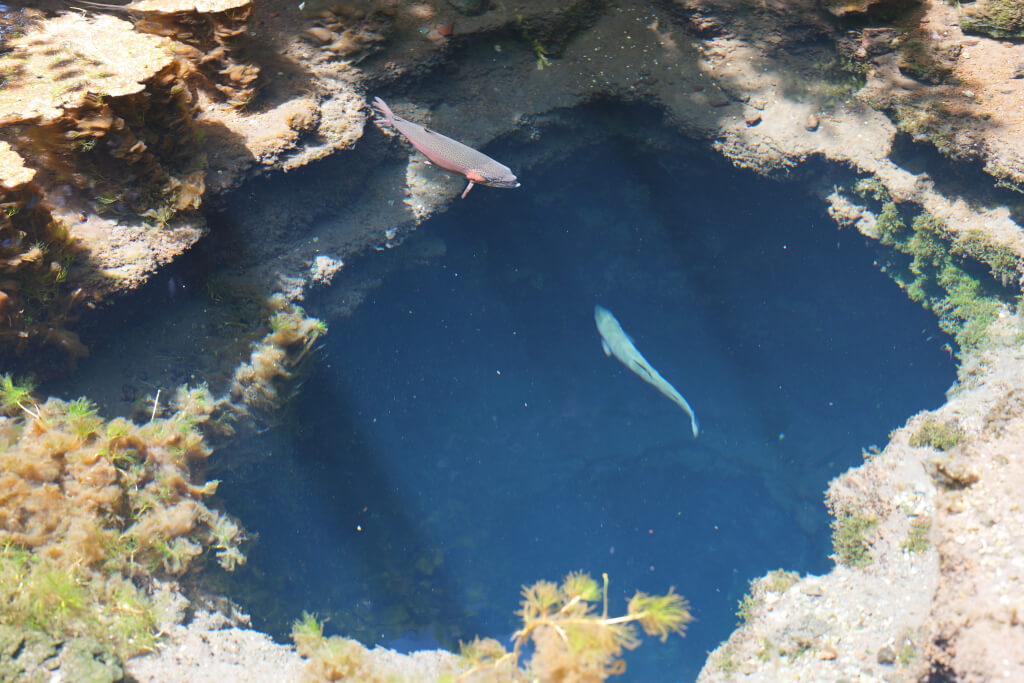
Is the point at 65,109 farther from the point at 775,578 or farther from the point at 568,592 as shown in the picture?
the point at 775,578

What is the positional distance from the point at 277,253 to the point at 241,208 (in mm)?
479

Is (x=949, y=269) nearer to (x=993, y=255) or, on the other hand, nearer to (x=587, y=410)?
(x=993, y=255)

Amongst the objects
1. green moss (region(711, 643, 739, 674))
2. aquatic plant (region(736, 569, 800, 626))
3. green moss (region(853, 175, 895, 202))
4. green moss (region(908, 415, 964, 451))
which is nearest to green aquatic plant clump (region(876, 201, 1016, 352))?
green moss (region(853, 175, 895, 202))

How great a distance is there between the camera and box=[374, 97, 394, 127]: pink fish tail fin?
13.9 ft

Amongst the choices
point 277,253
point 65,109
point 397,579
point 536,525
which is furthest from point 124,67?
point 536,525

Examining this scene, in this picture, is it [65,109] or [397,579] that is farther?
[397,579]

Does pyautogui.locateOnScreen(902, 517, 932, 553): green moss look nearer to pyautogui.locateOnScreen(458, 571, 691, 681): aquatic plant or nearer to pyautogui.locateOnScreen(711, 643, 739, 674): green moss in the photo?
pyautogui.locateOnScreen(711, 643, 739, 674): green moss

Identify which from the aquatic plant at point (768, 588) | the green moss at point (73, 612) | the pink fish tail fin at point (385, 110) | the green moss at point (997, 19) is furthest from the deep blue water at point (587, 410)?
the aquatic plant at point (768, 588)

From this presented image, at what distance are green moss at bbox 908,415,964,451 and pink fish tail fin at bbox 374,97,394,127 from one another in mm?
5206

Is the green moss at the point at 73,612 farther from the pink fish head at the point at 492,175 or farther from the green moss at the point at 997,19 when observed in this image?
the green moss at the point at 997,19

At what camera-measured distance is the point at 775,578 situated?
4781 mm

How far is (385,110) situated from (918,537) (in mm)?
5348

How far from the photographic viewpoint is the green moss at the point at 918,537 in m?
4.01

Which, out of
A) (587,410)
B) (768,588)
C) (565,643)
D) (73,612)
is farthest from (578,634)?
(587,410)
